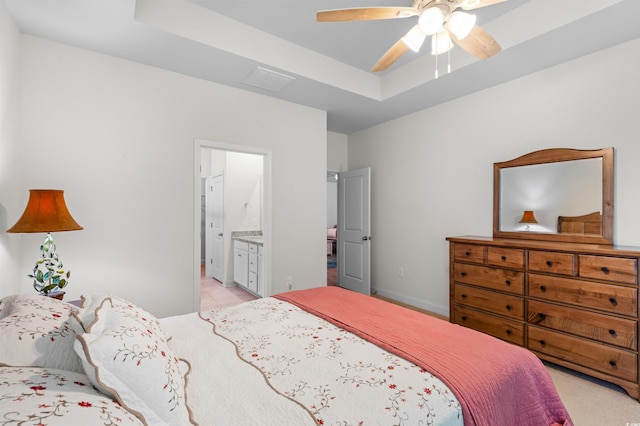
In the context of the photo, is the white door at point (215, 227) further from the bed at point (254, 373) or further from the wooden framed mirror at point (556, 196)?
the wooden framed mirror at point (556, 196)

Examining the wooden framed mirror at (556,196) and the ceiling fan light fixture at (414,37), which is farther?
the wooden framed mirror at (556,196)

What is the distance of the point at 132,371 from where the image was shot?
0.86 meters

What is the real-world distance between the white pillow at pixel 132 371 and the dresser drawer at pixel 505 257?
274 cm

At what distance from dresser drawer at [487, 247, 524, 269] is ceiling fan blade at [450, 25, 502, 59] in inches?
65.0

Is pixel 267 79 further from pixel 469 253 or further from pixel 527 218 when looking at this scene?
pixel 527 218

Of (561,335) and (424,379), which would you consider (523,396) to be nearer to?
(424,379)

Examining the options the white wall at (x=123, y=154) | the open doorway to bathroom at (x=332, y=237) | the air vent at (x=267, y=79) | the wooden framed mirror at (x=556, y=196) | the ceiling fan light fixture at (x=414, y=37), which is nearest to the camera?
the ceiling fan light fixture at (x=414, y=37)

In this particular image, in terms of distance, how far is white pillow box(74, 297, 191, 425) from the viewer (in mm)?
818

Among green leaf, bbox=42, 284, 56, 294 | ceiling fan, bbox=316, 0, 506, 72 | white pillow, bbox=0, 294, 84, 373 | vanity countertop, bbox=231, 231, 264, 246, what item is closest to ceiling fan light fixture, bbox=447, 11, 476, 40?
ceiling fan, bbox=316, 0, 506, 72

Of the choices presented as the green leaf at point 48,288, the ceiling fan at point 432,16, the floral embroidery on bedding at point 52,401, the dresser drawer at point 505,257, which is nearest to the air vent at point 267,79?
the ceiling fan at point 432,16

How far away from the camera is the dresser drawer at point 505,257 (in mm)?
2670

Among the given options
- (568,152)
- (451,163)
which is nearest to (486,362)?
(568,152)

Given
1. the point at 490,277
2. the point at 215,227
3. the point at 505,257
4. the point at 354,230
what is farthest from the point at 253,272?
the point at 505,257

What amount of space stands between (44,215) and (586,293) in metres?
3.79
